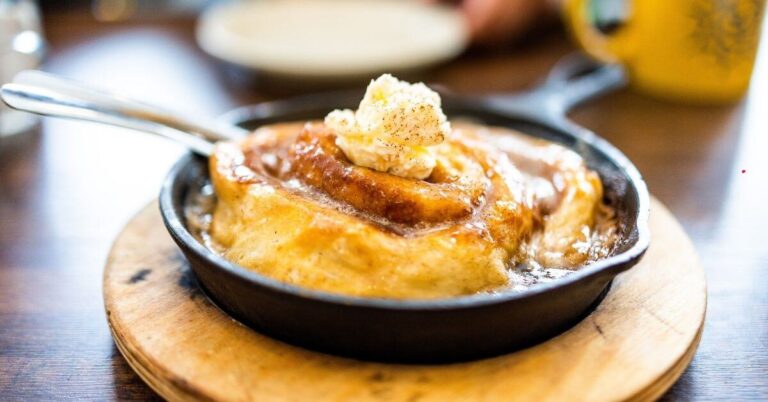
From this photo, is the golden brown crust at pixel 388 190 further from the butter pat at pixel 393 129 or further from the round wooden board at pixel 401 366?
the round wooden board at pixel 401 366

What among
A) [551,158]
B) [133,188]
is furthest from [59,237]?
[551,158]

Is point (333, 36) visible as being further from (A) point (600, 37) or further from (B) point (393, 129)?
(B) point (393, 129)

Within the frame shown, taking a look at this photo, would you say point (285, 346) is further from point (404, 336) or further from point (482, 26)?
point (482, 26)

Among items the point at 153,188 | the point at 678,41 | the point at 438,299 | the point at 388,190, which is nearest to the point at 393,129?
the point at 388,190

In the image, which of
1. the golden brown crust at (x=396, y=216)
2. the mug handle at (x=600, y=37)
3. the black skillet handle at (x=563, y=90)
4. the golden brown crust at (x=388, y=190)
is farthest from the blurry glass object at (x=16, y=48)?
the mug handle at (x=600, y=37)

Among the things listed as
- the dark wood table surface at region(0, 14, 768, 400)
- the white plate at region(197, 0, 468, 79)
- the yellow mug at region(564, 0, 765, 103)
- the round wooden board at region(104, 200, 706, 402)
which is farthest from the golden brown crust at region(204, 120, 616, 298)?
the yellow mug at region(564, 0, 765, 103)
